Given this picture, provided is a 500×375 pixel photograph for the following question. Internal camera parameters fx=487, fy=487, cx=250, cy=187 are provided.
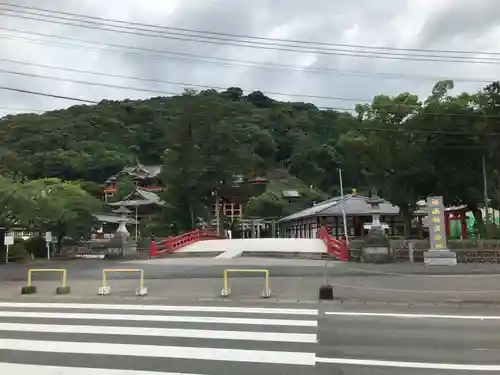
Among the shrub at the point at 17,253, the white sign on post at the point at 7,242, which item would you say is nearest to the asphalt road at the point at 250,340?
the white sign on post at the point at 7,242

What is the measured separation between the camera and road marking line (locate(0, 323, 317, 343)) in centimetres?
834

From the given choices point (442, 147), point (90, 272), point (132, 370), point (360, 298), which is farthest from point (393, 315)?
point (442, 147)

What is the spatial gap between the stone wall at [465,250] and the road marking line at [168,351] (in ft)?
60.5

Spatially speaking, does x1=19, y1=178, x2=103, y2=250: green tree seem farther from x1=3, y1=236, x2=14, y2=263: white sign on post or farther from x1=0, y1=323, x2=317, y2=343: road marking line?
x1=0, y1=323, x2=317, y2=343: road marking line

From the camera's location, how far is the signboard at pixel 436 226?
22891 millimetres

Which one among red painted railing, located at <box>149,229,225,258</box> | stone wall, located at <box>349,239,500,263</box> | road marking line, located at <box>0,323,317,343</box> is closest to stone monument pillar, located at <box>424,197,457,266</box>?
stone wall, located at <box>349,239,500,263</box>

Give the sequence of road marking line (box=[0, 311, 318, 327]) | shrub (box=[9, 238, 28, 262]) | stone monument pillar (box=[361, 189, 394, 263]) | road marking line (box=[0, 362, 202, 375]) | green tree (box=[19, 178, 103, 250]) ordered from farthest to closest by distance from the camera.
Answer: shrub (box=[9, 238, 28, 262])
green tree (box=[19, 178, 103, 250])
stone monument pillar (box=[361, 189, 394, 263])
road marking line (box=[0, 311, 318, 327])
road marking line (box=[0, 362, 202, 375])

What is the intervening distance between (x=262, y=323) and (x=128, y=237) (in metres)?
23.8

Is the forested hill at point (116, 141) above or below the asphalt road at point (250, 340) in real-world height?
above

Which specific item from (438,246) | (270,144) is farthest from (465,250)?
(270,144)

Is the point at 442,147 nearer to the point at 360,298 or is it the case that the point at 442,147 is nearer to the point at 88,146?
the point at 360,298

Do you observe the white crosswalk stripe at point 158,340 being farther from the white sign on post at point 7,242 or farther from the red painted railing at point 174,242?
the red painted railing at point 174,242

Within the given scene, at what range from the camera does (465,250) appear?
76.3ft

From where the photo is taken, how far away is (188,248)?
35.8m
